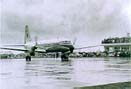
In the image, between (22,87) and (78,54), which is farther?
(78,54)

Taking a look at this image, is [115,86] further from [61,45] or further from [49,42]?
[49,42]

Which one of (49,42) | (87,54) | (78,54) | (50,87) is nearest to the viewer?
(50,87)

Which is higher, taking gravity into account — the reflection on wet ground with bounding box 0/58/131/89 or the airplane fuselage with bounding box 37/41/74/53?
the airplane fuselage with bounding box 37/41/74/53

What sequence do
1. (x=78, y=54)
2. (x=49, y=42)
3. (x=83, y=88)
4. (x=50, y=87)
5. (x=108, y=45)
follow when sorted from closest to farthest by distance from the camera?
(x=83, y=88) < (x=50, y=87) < (x=49, y=42) < (x=108, y=45) < (x=78, y=54)

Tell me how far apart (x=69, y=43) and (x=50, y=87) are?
33012 millimetres

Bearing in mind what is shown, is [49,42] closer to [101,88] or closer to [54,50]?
[54,50]

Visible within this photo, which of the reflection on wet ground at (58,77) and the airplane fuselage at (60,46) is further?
the airplane fuselage at (60,46)

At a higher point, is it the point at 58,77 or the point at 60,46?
the point at 60,46

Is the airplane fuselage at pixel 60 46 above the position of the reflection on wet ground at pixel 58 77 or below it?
above

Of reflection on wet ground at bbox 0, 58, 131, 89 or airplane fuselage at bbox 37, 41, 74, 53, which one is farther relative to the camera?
airplane fuselage at bbox 37, 41, 74, 53

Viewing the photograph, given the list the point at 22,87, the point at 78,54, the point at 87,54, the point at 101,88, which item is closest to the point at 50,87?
the point at 22,87

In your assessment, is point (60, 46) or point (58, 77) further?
point (60, 46)

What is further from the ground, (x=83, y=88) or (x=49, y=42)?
(x=49, y=42)

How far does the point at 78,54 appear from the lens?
72.4m
